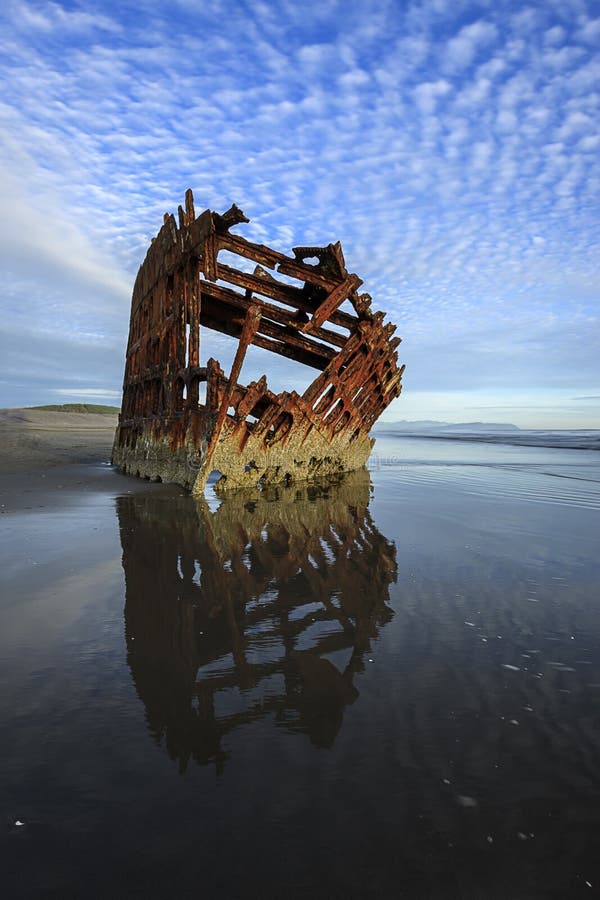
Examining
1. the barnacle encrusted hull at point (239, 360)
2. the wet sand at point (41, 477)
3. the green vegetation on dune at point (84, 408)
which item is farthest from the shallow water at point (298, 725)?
the green vegetation on dune at point (84, 408)

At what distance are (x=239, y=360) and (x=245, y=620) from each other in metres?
→ 5.01

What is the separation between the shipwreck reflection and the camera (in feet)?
6.50

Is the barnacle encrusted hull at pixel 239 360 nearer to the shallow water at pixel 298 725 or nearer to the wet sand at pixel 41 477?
the wet sand at pixel 41 477

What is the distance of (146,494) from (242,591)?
4.58m

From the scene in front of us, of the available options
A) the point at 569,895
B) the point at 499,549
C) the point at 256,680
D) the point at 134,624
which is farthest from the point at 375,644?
the point at 499,549

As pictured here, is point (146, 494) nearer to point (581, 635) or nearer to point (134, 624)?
point (134, 624)

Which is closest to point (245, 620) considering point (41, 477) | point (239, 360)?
point (239, 360)

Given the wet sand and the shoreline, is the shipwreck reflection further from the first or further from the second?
the shoreline

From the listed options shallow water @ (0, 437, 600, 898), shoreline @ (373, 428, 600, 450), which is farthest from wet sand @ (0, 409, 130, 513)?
shoreline @ (373, 428, 600, 450)

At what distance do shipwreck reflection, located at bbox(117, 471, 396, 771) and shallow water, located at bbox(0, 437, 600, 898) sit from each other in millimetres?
14

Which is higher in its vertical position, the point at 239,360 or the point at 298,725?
the point at 239,360

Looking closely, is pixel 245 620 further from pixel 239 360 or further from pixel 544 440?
pixel 544 440

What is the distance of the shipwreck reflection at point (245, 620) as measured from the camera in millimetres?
1982

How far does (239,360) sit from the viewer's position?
742cm
